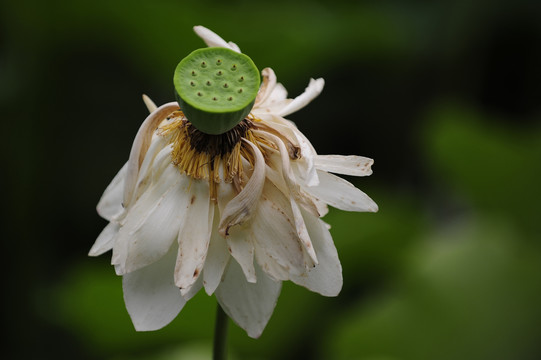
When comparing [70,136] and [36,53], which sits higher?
[36,53]

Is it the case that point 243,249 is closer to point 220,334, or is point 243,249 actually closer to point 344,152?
point 220,334

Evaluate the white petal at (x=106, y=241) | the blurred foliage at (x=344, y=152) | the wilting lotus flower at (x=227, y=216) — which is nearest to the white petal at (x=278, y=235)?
the wilting lotus flower at (x=227, y=216)

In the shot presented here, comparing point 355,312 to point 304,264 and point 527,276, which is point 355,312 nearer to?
point 527,276

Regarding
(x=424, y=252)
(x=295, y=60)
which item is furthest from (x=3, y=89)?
(x=424, y=252)

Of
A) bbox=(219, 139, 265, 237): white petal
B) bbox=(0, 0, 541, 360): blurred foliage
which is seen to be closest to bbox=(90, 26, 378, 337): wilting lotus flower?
bbox=(219, 139, 265, 237): white petal

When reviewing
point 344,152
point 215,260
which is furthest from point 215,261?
point 344,152

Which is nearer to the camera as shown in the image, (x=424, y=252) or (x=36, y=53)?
(x=424, y=252)

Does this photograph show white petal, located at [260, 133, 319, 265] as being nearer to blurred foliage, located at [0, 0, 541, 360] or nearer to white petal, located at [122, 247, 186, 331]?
white petal, located at [122, 247, 186, 331]
